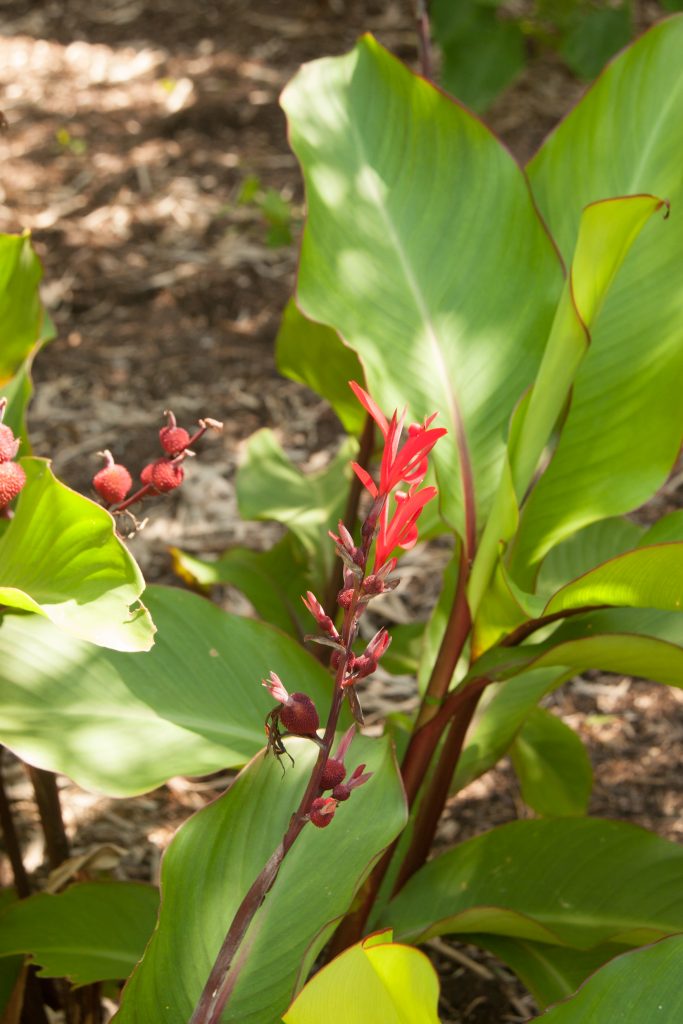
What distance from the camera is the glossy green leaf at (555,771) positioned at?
1.50 m

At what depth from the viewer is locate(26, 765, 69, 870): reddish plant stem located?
1.15 meters

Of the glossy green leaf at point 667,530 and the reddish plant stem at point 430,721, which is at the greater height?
the glossy green leaf at point 667,530

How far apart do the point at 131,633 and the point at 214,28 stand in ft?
11.6

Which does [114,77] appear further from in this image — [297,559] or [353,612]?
[353,612]

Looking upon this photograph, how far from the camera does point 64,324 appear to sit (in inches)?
107

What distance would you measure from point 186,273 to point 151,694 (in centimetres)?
188

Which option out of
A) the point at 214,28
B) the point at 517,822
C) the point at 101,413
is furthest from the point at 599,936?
the point at 214,28

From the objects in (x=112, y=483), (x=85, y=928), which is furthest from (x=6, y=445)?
(x=85, y=928)

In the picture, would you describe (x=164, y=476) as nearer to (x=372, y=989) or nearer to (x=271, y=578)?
(x=372, y=989)

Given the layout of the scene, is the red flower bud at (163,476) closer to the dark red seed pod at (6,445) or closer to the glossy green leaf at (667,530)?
the dark red seed pod at (6,445)

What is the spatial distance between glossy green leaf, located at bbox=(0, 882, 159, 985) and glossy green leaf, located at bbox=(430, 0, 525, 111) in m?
2.57

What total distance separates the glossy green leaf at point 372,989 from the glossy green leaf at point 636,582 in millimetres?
395

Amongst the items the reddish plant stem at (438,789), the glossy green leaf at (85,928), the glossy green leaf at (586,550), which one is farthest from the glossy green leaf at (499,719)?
the glossy green leaf at (85,928)

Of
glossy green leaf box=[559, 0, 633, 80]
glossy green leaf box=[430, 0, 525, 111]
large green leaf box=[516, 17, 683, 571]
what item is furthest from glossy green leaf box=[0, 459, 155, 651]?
glossy green leaf box=[559, 0, 633, 80]
